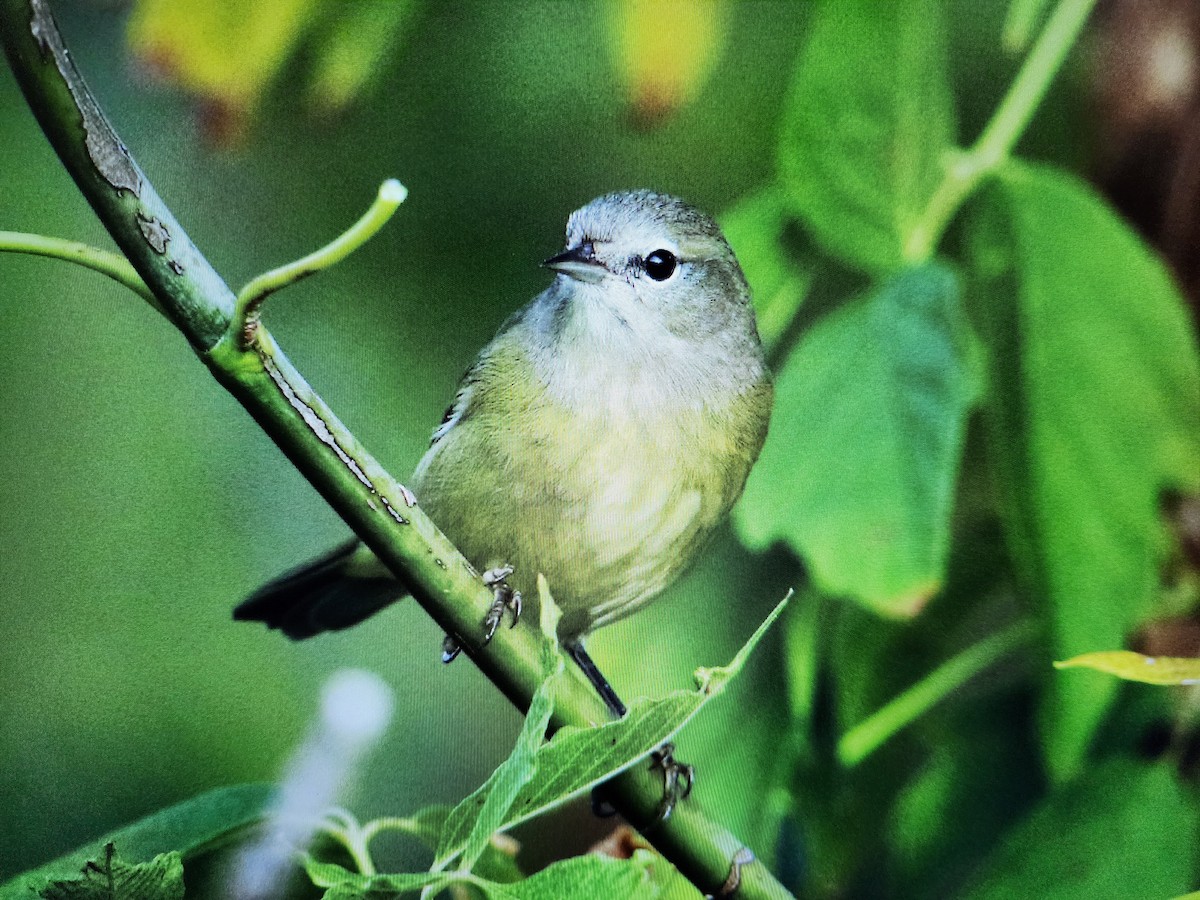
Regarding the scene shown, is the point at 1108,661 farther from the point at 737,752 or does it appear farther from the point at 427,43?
the point at 427,43

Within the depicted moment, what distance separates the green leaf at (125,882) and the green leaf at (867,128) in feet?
1.78

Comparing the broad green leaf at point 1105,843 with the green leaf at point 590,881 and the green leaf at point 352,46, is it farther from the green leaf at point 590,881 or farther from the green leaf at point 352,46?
the green leaf at point 352,46

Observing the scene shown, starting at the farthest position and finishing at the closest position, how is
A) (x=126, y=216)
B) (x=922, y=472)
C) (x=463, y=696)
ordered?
(x=922, y=472) < (x=463, y=696) < (x=126, y=216)

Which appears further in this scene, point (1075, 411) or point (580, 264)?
point (1075, 411)

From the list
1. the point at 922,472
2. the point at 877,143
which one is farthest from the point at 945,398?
the point at 877,143

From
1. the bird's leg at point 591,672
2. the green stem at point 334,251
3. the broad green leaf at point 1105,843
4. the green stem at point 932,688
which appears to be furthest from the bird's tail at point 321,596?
the broad green leaf at point 1105,843

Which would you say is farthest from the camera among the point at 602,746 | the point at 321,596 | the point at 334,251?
the point at 321,596

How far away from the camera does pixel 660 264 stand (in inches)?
27.9

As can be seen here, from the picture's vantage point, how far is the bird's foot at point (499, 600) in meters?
0.57

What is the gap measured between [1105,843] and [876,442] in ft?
1.06

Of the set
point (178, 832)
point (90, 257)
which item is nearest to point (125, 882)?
point (178, 832)

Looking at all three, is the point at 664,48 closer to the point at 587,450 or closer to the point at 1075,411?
the point at 587,450

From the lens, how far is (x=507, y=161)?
2.28ft

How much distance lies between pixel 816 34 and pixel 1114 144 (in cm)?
25
